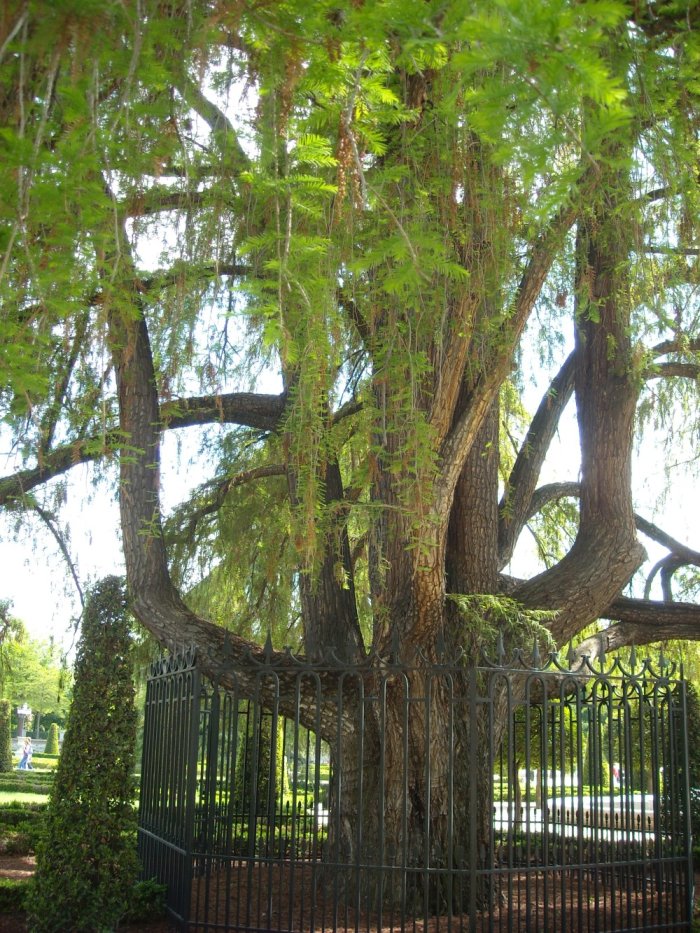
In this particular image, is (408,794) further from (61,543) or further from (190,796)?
(61,543)

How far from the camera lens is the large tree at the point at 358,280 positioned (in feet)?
10.5

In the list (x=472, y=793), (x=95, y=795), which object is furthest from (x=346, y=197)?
(x=95, y=795)

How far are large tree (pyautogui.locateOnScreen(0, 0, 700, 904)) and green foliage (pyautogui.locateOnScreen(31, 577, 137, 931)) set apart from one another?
78 cm

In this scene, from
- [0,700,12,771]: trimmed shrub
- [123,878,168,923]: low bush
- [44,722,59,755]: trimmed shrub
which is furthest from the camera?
[44,722,59,755]: trimmed shrub

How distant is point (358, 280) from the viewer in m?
5.79

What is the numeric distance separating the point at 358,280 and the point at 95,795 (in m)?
3.92

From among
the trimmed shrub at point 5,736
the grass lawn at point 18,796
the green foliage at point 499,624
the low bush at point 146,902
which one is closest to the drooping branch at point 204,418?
the green foliage at point 499,624

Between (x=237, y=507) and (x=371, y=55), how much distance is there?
6.57 metres

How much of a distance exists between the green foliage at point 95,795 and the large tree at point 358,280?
2.57 feet

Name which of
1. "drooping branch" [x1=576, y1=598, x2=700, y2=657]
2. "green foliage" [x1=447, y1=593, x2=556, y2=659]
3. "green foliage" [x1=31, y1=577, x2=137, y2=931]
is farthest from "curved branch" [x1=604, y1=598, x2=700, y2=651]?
"green foliage" [x1=31, y1=577, x2=137, y2=931]

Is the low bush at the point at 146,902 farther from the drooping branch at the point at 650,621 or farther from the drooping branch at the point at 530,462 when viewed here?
the drooping branch at the point at 650,621

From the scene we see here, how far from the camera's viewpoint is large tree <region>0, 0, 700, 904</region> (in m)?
3.20

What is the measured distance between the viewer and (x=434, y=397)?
19.5ft

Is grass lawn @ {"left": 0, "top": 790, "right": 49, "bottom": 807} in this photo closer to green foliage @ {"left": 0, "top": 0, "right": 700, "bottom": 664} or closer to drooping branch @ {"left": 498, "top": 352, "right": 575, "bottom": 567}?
green foliage @ {"left": 0, "top": 0, "right": 700, "bottom": 664}
